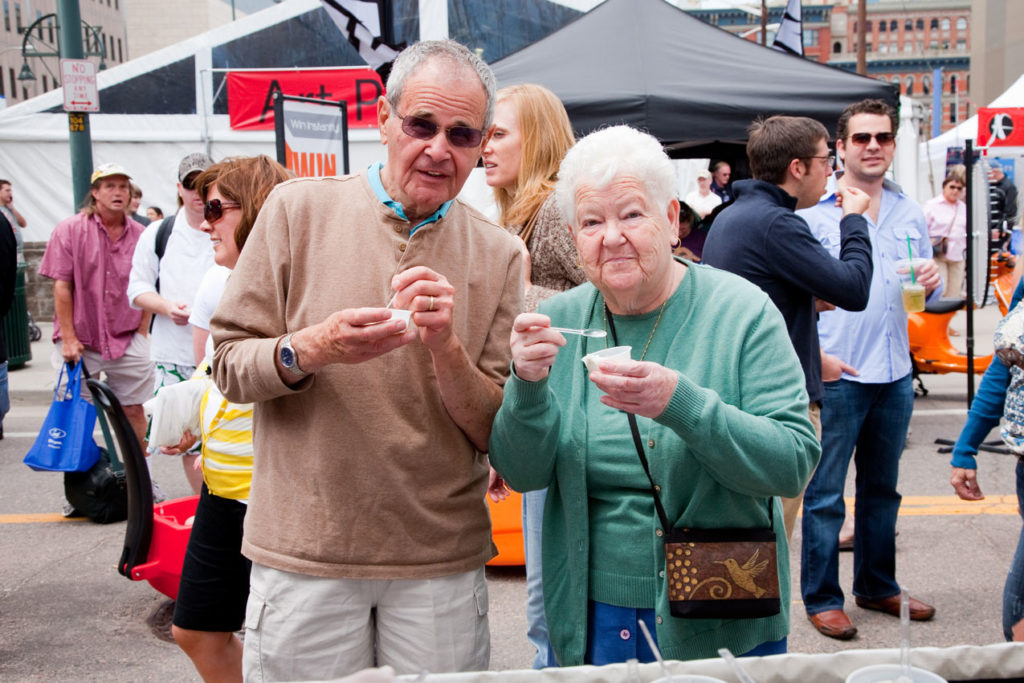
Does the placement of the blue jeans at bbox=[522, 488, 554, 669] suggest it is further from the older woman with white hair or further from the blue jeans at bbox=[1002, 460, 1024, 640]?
the blue jeans at bbox=[1002, 460, 1024, 640]

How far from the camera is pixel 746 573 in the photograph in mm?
1939

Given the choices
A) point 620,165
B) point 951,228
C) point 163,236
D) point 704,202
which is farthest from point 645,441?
point 951,228

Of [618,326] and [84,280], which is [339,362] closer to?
[618,326]

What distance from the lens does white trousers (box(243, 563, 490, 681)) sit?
6.75 feet

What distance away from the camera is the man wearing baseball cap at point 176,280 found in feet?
17.1

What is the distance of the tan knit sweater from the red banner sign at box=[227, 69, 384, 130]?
13.6 metres

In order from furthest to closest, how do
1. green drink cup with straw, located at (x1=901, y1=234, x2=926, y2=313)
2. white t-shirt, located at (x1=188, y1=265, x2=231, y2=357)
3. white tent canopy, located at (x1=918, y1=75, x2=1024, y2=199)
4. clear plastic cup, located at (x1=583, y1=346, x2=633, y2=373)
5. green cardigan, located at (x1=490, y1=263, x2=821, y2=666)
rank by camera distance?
white tent canopy, located at (x1=918, y1=75, x2=1024, y2=199) < green drink cup with straw, located at (x1=901, y1=234, x2=926, y2=313) < white t-shirt, located at (x1=188, y1=265, x2=231, y2=357) < green cardigan, located at (x1=490, y1=263, x2=821, y2=666) < clear plastic cup, located at (x1=583, y1=346, x2=633, y2=373)

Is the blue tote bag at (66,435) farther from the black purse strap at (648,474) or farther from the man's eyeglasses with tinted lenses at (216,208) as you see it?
the black purse strap at (648,474)

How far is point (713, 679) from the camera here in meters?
1.41

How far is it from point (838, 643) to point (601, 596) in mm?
2312

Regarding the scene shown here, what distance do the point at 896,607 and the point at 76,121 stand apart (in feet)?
28.8

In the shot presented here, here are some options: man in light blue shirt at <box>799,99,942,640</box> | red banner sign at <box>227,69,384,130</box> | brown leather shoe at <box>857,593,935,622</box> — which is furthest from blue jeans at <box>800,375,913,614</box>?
red banner sign at <box>227,69,384,130</box>

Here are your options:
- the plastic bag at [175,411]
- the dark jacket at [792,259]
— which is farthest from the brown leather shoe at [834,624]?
the plastic bag at [175,411]

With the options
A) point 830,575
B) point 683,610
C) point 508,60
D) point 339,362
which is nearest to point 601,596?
point 683,610
